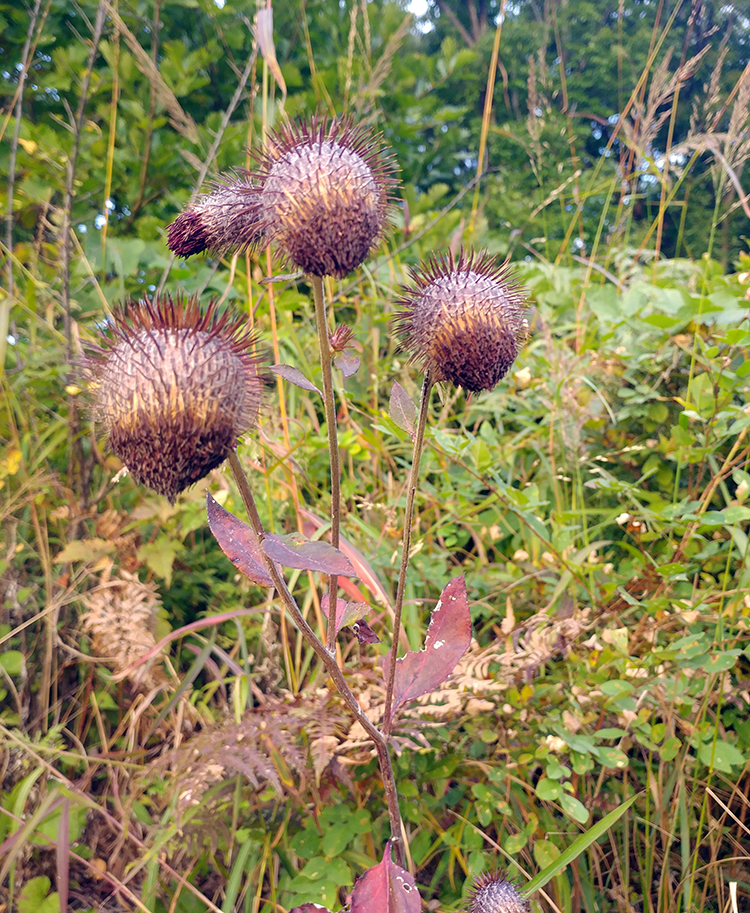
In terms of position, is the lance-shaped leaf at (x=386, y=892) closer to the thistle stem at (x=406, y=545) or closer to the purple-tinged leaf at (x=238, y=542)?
the thistle stem at (x=406, y=545)

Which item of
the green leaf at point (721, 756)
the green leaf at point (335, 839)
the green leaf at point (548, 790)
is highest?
the green leaf at point (548, 790)

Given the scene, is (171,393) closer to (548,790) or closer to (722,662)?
(548,790)

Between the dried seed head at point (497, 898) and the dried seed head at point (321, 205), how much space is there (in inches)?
42.7

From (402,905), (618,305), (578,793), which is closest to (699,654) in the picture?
(578,793)

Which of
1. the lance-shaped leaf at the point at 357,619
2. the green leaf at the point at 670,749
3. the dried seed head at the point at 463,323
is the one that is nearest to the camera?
the dried seed head at the point at 463,323

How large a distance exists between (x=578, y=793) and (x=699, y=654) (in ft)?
1.53

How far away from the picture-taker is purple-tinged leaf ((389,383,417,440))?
1136mm

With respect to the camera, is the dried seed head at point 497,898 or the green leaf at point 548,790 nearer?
the dried seed head at point 497,898

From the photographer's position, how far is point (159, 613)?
211cm

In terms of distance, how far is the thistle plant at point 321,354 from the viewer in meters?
0.80

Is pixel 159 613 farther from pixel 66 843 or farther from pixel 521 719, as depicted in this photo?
pixel 521 719

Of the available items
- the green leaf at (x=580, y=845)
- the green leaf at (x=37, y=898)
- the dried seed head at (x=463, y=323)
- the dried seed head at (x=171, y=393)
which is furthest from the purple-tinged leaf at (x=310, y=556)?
the green leaf at (x=37, y=898)

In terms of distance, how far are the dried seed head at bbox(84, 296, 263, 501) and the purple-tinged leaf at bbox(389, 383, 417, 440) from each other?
332 millimetres

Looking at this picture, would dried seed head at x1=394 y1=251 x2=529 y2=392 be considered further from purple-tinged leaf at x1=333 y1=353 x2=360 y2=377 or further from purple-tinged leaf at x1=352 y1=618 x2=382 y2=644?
purple-tinged leaf at x1=352 y1=618 x2=382 y2=644
